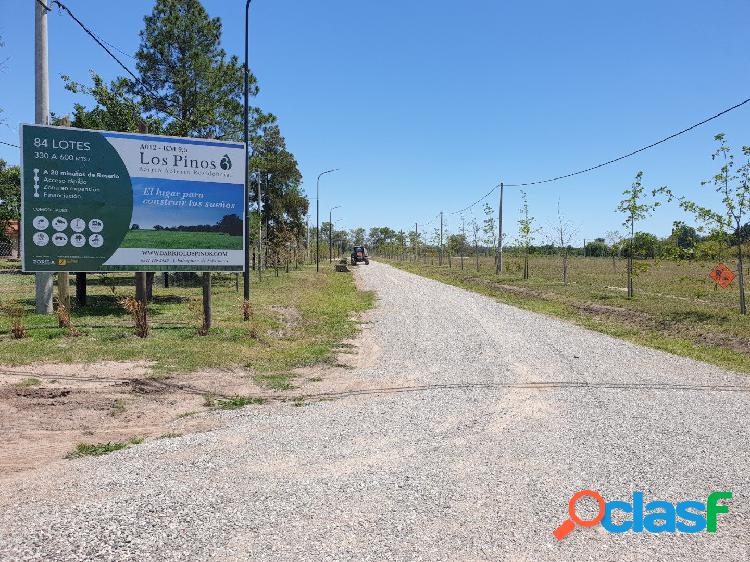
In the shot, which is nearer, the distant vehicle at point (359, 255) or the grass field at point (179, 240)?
the grass field at point (179, 240)

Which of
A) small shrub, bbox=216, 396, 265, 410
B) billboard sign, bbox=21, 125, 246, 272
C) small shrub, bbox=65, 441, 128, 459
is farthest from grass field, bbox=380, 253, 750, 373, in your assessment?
billboard sign, bbox=21, 125, 246, 272

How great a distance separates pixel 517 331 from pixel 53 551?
11853 mm

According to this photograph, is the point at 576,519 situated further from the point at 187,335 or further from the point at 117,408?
the point at 187,335

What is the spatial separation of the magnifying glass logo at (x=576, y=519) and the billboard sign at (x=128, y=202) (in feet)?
32.1

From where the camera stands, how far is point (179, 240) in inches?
464

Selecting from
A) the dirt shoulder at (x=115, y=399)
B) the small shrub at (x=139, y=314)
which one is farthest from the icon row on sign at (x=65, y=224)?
the dirt shoulder at (x=115, y=399)

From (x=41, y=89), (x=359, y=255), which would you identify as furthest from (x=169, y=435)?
(x=359, y=255)

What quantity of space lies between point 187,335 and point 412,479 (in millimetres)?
8291

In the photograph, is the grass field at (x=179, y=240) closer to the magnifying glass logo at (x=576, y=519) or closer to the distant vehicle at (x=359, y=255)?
the magnifying glass logo at (x=576, y=519)

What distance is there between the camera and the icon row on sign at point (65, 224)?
1069 cm

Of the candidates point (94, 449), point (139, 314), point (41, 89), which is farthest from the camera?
point (41, 89)

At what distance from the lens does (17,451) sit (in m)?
5.05

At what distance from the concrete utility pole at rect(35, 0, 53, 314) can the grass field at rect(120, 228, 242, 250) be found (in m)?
3.69

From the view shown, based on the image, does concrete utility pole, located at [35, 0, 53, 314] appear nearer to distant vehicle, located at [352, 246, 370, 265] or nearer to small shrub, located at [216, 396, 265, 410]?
small shrub, located at [216, 396, 265, 410]
